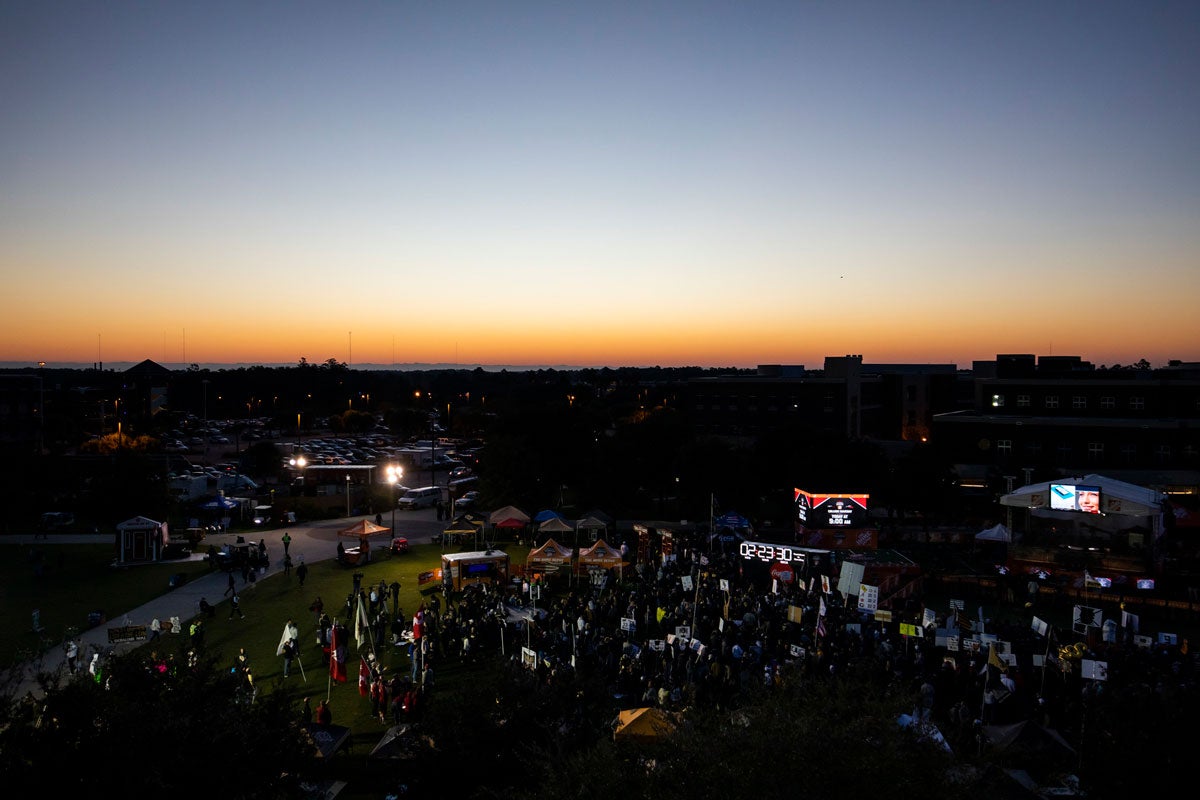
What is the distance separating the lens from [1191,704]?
10.1 metres

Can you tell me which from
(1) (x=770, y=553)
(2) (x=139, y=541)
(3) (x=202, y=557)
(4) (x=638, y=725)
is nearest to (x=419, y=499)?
(3) (x=202, y=557)

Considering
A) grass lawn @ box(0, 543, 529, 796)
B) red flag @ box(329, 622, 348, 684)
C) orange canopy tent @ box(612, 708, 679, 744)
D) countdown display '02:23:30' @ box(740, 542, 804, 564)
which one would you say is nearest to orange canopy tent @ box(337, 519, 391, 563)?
grass lawn @ box(0, 543, 529, 796)

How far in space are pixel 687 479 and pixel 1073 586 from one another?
20766mm

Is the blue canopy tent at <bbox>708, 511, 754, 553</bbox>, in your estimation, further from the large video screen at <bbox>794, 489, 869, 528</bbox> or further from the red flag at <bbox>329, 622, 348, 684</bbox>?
the red flag at <bbox>329, 622, 348, 684</bbox>

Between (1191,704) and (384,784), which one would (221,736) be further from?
(1191,704)

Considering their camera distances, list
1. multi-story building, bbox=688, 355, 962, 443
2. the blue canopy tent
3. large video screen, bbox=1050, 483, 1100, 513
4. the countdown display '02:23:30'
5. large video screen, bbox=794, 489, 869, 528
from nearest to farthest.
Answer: the countdown display '02:23:30' < large video screen, bbox=1050, 483, 1100, 513 < large video screen, bbox=794, 489, 869, 528 < the blue canopy tent < multi-story building, bbox=688, 355, 962, 443

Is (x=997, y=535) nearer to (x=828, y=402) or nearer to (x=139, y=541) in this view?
(x=139, y=541)

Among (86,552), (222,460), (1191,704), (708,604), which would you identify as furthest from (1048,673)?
(222,460)

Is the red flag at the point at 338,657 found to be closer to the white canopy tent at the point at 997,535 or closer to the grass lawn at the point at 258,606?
the grass lawn at the point at 258,606

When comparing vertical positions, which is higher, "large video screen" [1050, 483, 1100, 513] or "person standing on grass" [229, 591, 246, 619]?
"large video screen" [1050, 483, 1100, 513]

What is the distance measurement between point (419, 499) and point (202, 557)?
15.1 metres

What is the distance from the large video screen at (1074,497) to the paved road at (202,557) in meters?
26.5

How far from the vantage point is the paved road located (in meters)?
20.2

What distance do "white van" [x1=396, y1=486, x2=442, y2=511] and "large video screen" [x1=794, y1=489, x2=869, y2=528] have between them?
24.6 meters
